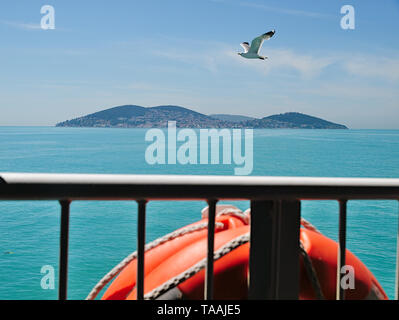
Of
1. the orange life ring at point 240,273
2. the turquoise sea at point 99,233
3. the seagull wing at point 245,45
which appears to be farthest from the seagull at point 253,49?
the orange life ring at point 240,273

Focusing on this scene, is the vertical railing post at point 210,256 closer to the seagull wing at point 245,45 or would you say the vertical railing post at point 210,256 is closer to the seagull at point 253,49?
the seagull at point 253,49

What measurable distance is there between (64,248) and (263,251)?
49 centimetres

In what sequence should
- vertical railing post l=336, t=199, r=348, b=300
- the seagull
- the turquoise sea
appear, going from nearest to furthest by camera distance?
vertical railing post l=336, t=199, r=348, b=300
the seagull
the turquoise sea

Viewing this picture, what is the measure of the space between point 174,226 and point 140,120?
240 ft

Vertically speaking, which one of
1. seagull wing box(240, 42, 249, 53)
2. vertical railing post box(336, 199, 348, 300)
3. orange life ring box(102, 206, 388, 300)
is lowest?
orange life ring box(102, 206, 388, 300)

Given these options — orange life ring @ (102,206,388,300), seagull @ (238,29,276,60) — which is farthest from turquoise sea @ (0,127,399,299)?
orange life ring @ (102,206,388,300)

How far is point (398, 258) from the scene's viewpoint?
1054mm

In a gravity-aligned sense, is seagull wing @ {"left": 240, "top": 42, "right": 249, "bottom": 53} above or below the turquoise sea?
above

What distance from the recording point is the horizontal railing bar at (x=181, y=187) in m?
0.87

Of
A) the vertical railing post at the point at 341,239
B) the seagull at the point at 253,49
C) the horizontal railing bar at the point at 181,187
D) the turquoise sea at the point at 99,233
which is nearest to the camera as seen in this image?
the horizontal railing bar at the point at 181,187

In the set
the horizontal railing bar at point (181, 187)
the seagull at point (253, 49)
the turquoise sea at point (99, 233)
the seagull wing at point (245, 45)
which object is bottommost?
the turquoise sea at point (99, 233)

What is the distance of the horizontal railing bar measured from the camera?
865 mm

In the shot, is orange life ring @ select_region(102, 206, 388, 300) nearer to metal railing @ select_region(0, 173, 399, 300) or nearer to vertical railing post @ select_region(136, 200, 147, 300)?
metal railing @ select_region(0, 173, 399, 300)
